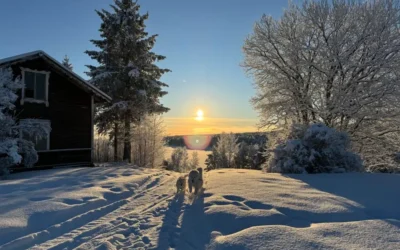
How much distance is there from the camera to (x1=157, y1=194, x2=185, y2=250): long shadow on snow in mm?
4748

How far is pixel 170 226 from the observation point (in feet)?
18.4

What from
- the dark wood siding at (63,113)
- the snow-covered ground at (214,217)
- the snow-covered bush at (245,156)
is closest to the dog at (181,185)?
the snow-covered ground at (214,217)

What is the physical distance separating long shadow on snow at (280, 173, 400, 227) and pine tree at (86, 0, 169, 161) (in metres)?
16.7

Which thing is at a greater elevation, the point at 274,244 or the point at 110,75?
the point at 110,75

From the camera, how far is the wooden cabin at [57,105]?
51.2 feet

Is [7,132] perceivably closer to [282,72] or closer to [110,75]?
[110,75]

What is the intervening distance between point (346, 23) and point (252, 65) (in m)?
5.62

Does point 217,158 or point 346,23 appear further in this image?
point 217,158

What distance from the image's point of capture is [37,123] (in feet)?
47.9

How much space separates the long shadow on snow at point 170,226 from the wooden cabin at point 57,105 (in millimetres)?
11334

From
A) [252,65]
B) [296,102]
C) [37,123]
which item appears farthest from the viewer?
[252,65]

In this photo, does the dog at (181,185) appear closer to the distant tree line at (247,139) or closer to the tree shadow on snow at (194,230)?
the tree shadow on snow at (194,230)

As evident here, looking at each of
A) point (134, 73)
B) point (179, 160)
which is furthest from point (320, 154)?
point (179, 160)

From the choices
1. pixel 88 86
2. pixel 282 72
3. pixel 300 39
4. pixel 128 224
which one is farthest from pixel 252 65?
pixel 128 224
